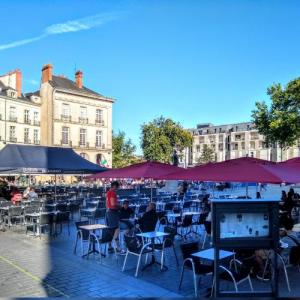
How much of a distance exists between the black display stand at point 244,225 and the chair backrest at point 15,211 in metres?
10.6

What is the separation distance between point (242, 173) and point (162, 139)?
4720cm

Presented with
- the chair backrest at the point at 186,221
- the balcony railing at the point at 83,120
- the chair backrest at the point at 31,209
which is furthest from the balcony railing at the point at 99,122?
the chair backrest at the point at 186,221

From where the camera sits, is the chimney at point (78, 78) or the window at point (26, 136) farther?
the chimney at point (78, 78)

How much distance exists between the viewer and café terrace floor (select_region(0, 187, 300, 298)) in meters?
6.61

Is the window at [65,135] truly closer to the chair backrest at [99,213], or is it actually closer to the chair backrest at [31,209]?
the chair backrest at [31,209]

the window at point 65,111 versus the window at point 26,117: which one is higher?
the window at point 65,111

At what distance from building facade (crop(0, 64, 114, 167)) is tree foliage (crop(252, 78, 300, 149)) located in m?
27.7

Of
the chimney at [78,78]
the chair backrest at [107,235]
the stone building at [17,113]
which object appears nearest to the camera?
the chair backrest at [107,235]

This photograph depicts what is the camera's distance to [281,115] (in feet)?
119

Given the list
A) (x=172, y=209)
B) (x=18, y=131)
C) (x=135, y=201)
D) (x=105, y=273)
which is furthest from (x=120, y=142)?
(x=105, y=273)

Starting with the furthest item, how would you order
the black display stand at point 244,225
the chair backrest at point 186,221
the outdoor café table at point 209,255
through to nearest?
the chair backrest at point 186,221
the outdoor café table at point 209,255
the black display stand at point 244,225

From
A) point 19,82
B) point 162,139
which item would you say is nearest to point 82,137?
point 19,82

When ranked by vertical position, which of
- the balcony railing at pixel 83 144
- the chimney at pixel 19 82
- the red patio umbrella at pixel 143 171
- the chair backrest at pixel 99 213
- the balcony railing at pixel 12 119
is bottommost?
the chair backrest at pixel 99 213

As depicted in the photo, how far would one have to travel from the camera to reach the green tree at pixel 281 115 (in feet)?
118
